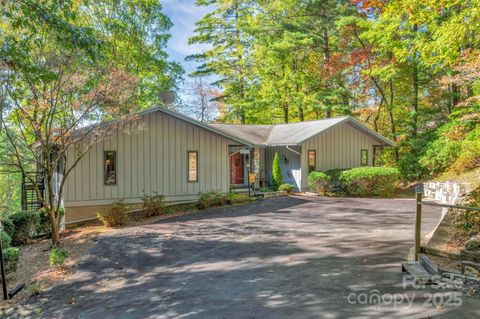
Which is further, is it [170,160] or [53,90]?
[170,160]

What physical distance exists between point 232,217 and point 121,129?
5150mm

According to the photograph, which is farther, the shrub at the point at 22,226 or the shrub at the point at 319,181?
the shrub at the point at 319,181

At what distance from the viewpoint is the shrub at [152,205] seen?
13156mm

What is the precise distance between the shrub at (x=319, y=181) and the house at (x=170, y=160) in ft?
2.97

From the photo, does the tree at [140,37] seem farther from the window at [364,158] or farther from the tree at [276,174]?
the window at [364,158]

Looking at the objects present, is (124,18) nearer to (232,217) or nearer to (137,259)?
(232,217)

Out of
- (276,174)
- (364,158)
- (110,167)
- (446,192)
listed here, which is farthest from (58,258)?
(364,158)

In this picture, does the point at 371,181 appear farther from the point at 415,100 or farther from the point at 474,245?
the point at 474,245

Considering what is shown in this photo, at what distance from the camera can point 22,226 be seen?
1116 cm

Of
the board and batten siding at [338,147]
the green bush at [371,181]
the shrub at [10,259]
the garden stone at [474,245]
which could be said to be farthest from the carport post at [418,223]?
the board and batten siding at [338,147]

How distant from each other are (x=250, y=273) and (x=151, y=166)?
345 inches

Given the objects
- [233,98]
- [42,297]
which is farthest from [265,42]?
[42,297]

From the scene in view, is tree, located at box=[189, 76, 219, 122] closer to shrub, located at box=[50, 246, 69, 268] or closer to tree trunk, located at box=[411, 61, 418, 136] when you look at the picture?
tree trunk, located at box=[411, 61, 418, 136]

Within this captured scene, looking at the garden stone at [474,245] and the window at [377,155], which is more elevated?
the window at [377,155]
